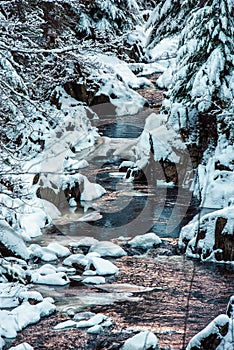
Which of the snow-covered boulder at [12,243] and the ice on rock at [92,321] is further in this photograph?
the snow-covered boulder at [12,243]

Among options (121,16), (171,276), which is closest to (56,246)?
(171,276)

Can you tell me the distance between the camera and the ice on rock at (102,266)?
9727 millimetres

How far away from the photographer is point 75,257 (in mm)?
10242

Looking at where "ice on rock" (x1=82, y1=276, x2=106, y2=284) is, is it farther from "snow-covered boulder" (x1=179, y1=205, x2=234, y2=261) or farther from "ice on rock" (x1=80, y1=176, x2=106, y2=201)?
"ice on rock" (x1=80, y1=176, x2=106, y2=201)

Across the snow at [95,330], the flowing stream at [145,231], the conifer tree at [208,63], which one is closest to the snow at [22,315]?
the flowing stream at [145,231]

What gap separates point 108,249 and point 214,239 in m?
1.74

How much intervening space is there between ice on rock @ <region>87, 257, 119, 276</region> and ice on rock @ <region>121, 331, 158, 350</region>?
8.84ft

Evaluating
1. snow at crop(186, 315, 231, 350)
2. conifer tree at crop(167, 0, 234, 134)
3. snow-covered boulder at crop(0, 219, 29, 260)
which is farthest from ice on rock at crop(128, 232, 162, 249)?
conifer tree at crop(167, 0, 234, 134)

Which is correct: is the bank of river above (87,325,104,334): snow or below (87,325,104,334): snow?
below

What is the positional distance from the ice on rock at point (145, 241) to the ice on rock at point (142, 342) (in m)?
4.03

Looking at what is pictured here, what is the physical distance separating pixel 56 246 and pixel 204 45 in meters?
7.55

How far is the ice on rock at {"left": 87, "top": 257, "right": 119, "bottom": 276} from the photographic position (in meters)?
9.73

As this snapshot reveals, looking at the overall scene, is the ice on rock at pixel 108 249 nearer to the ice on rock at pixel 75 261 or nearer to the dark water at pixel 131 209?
the ice on rock at pixel 75 261

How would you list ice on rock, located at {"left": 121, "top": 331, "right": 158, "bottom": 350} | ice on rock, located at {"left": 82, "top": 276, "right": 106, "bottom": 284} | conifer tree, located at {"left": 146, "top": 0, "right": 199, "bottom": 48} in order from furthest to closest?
conifer tree, located at {"left": 146, "top": 0, "right": 199, "bottom": 48}
ice on rock, located at {"left": 82, "top": 276, "right": 106, "bottom": 284}
ice on rock, located at {"left": 121, "top": 331, "right": 158, "bottom": 350}
